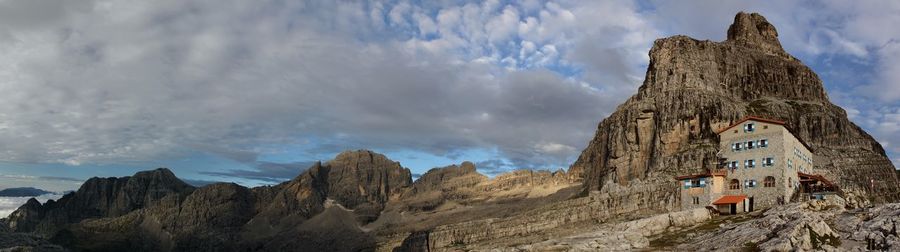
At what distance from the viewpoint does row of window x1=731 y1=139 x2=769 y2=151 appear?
419ft

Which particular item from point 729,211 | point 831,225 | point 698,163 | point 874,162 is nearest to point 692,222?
point 729,211

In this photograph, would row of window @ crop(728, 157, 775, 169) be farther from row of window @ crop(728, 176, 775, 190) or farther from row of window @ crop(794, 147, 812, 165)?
row of window @ crop(794, 147, 812, 165)

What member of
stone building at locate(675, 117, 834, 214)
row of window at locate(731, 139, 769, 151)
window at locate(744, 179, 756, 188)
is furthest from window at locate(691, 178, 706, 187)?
row of window at locate(731, 139, 769, 151)

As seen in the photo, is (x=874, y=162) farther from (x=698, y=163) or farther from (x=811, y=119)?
(x=698, y=163)

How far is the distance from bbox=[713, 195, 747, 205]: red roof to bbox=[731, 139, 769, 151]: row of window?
918cm

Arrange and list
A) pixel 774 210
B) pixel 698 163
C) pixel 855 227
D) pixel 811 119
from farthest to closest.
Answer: pixel 811 119, pixel 698 163, pixel 774 210, pixel 855 227

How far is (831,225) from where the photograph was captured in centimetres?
9238

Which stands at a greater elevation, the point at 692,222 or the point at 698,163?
the point at 698,163

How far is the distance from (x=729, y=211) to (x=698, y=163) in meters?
47.2

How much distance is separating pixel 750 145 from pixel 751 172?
205 inches

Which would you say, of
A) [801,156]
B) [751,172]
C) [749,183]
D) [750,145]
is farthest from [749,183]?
[801,156]

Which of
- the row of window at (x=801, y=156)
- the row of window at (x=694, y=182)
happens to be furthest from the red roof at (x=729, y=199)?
the row of window at (x=801, y=156)

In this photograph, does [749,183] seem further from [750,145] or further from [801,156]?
[801,156]

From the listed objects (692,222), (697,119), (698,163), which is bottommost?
(692,222)
